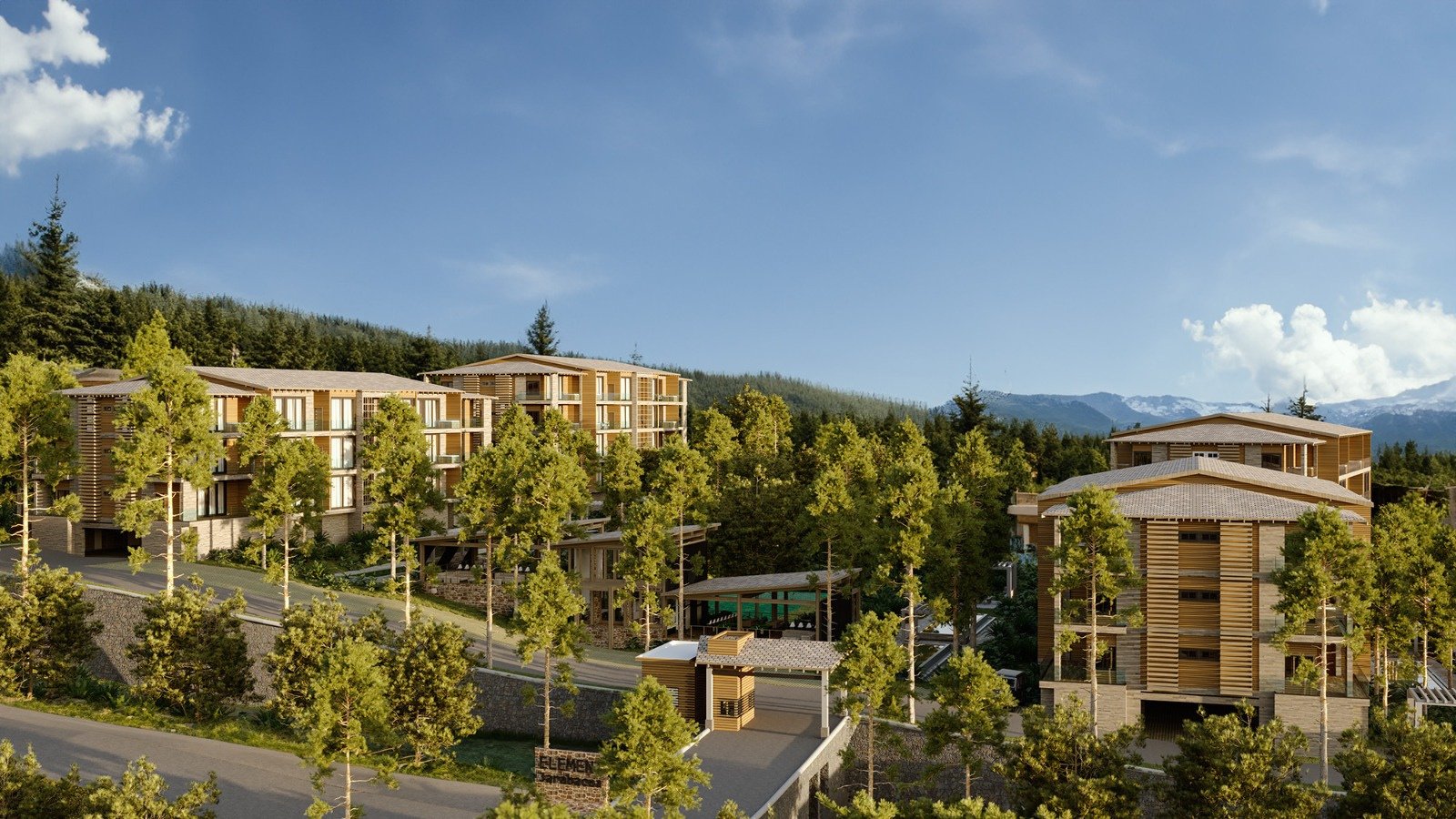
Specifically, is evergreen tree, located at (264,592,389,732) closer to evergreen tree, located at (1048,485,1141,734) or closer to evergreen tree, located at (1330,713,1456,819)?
Result: evergreen tree, located at (1048,485,1141,734)

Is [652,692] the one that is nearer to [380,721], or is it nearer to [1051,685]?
[380,721]

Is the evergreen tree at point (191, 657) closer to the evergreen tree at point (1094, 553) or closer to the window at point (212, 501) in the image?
the window at point (212, 501)

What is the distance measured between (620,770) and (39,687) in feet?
68.6

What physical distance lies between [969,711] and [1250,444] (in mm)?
26582

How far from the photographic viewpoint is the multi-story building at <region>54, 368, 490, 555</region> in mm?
45469

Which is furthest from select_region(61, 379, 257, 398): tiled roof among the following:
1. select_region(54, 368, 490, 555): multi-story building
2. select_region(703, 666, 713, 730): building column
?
select_region(703, 666, 713, 730): building column

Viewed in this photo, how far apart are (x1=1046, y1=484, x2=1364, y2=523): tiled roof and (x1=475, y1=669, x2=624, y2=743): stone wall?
15608 millimetres

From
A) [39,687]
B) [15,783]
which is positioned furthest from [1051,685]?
[39,687]

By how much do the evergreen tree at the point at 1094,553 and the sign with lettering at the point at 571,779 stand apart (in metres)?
13.5

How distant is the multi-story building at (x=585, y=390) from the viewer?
64.9 meters

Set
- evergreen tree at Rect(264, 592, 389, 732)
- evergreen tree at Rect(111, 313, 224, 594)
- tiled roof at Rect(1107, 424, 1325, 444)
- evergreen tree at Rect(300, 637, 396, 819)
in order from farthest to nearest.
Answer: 1. tiled roof at Rect(1107, 424, 1325, 444)
2. evergreen tree at Rect(111, 313, 224, 594)
3. evergreen tree at Rect(264, 592, 389, 732)
4. evergreen tree at Rect(300, 637, 396, 819)

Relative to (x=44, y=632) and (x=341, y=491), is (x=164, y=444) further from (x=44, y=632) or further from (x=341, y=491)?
(x=341, y=491)

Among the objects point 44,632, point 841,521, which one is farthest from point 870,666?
point 44,632

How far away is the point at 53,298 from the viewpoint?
67875 mm
